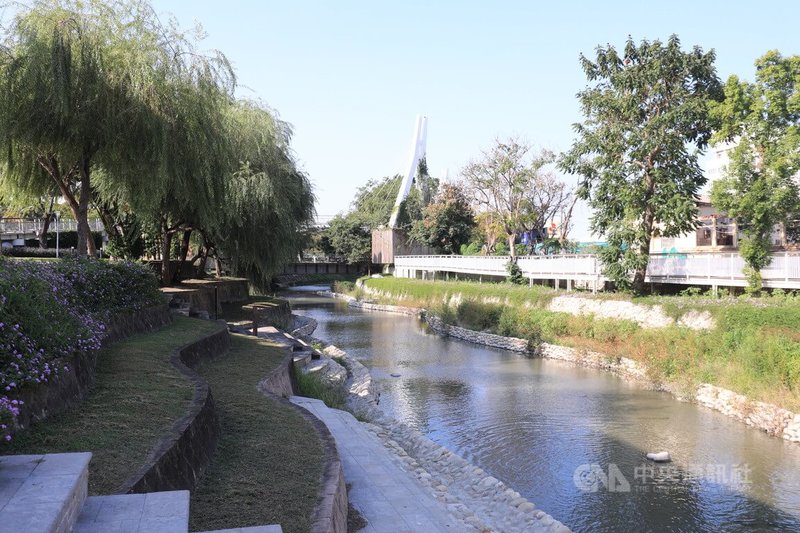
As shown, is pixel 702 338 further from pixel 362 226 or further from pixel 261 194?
pixel 362 226

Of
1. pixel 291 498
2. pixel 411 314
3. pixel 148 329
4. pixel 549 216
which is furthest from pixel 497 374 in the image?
pixel 549 216

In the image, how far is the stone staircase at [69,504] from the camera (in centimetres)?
394

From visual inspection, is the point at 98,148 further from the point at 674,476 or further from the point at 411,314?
the point at 411,314

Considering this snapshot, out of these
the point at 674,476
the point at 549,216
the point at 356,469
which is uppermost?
the point at 549,216

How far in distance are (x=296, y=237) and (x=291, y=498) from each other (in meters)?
25.2

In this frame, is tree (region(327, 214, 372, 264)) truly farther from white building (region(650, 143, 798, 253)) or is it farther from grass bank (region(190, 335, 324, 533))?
grass bank (region(190, 335, 324, 533))

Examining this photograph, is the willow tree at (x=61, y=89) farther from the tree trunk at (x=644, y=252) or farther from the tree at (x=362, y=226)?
the tree at (x=362, y=226)

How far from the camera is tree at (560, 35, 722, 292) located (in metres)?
22.3

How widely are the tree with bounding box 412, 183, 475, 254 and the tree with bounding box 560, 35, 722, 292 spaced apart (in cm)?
2915

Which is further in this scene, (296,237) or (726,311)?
(296,237)

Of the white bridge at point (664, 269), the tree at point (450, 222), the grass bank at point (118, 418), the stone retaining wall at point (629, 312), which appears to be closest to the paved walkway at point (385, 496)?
the grass bank at point (118, 418)

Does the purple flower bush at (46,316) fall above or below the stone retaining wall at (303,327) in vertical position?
above

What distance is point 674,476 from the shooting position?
11820 millimetres

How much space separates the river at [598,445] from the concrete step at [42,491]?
7571 millimetres
